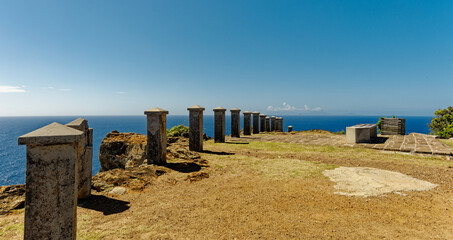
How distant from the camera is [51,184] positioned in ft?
8.14

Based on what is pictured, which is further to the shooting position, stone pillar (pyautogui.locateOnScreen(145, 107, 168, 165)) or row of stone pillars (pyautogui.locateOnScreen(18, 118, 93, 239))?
stone pillar (pyautogui.locateOnScreen(145, 107, 168, 165))

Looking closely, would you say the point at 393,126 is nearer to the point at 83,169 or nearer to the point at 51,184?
the point at 83,169

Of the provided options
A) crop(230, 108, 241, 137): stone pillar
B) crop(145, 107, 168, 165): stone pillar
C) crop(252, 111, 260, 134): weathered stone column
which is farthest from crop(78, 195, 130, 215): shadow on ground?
crop(252, 111, 260, 134): weathered stone column

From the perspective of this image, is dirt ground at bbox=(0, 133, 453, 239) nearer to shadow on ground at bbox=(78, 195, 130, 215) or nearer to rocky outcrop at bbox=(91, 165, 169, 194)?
shadow on ground at bbox=(78, 195, 130, 215)

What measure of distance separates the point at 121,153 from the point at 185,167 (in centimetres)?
319

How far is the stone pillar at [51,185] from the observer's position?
2.43 m

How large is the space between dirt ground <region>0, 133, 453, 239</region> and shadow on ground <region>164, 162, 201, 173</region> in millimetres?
630

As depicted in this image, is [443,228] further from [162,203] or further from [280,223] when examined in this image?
[162,203]

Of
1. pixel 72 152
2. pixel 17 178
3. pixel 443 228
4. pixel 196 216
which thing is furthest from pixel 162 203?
pixel 17 178

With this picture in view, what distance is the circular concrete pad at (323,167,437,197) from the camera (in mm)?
4961

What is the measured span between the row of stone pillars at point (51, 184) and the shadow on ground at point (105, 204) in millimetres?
1627

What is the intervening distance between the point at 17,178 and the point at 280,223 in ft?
123

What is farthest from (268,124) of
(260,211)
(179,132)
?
(260,211)

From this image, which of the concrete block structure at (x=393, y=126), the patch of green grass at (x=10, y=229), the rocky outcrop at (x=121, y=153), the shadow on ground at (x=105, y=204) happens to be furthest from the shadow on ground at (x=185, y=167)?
the concrete block structure at (x=393, y=126)
